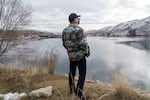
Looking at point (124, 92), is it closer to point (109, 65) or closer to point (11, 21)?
point (11, 21)

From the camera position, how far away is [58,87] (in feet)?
16.5

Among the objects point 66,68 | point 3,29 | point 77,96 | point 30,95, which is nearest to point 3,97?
point 30,95

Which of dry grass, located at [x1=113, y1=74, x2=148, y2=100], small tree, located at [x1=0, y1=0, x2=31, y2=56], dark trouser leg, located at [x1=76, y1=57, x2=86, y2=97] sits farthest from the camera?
small tree, located at [x1=0, y1=0, x2=31, y2=56]

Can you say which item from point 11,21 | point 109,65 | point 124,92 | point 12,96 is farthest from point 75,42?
point 109,65

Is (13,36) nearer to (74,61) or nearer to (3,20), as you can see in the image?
(3,20)

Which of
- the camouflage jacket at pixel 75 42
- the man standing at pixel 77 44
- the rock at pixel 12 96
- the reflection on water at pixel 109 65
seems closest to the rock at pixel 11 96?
the rock at pixel 12 96

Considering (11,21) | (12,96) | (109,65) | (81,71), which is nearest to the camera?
(81,71)

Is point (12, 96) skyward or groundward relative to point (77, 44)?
groundward

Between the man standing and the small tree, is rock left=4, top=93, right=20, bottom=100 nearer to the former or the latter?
the man standing

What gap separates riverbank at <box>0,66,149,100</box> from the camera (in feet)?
14.1

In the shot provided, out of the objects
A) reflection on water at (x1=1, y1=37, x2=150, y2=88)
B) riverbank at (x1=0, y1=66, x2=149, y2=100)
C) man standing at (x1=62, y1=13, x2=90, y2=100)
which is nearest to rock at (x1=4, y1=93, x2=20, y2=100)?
riverbank at (x1=0, y1=66, x2=149, y2=100)

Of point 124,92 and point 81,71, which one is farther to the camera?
point 124,92

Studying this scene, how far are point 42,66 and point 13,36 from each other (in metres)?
3.75

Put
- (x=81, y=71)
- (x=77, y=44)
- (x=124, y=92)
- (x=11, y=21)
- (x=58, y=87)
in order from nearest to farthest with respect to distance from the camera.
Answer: (x=77, y=44) → (x=81, y=71) → (x=124, y=92) → (x=58, y=87) → (x=11, y=21)
